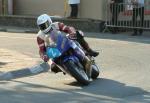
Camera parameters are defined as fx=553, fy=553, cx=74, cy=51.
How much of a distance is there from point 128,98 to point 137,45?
26.6 feet

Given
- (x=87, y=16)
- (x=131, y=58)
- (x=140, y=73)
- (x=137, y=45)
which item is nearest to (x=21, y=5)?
(x=87, y=16)

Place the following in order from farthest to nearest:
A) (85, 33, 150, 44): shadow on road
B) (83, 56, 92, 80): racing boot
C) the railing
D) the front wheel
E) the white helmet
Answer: the railing → (85, 33, 150, 44): shadow on road → (83, 56, 92, 80): racing boot → the white helmet → the front wheel

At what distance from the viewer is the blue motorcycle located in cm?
1051

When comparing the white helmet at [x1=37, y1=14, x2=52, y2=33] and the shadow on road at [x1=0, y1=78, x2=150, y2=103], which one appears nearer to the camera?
the shadow on road at [x1=0, y1=78, x2=150, y2=103]

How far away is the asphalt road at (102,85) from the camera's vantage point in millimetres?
9453

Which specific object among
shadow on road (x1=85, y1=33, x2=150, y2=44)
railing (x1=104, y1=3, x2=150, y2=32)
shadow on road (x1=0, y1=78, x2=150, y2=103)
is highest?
railing (x1=104, y1=3, x2=150, y2=32)

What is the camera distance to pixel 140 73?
39.4 feet

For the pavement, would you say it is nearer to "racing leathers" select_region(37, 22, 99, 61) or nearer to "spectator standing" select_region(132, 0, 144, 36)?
"spectator standing" select_region(132, 0, 144, 36)

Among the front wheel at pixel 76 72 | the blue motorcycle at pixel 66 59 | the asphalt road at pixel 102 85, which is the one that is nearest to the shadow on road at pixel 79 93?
the asphalt road at pixel 102 85

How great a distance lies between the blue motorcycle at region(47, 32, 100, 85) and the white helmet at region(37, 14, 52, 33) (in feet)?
0.87

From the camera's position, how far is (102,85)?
10.8 meters

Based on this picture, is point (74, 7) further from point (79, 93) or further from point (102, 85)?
point (79, 93)

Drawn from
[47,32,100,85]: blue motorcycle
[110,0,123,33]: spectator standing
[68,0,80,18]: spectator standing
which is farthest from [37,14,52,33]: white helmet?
[68,0,80,18]: spectator standing

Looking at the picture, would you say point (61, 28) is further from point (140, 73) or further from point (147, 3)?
point (147, 3)
